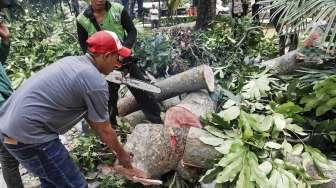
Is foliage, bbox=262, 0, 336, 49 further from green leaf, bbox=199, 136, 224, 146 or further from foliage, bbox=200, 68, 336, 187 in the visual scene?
green leaf, bbox=199, 136, 224, 146

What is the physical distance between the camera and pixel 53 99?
9.65 feet

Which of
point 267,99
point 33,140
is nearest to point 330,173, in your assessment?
point 267,99

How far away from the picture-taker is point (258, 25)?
780cm

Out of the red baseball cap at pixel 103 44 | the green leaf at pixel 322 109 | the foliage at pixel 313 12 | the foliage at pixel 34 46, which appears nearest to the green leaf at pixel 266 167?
the green leaf at pixel 322 109

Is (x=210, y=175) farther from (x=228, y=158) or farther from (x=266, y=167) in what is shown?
(x=266, y=167)

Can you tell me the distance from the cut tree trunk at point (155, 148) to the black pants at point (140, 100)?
877 mm

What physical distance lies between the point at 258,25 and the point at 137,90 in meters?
3.60

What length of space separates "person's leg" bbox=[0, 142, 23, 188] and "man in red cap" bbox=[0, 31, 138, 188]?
0.86 m

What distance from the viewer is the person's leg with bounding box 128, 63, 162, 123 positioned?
5.02m

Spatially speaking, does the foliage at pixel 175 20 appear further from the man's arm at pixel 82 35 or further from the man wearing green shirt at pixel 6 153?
the man wearing green shirt at pixel 6 153

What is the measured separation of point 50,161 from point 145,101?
2.11 m

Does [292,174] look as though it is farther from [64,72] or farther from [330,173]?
[64,72]

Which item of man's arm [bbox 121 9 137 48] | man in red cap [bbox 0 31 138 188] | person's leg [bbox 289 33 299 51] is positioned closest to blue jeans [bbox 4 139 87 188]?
man in red cap [bbox 0 31 138 188]

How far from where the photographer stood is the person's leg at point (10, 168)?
3.88 metres
